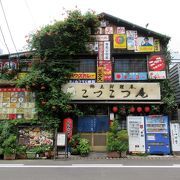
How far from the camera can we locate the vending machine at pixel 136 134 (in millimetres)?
15477

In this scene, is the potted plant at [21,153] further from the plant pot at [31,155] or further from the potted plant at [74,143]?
the potted plant at [74,143]

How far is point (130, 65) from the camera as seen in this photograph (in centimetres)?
1758

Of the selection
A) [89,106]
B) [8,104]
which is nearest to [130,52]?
[89,106]

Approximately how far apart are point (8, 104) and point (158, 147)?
9.83 meters

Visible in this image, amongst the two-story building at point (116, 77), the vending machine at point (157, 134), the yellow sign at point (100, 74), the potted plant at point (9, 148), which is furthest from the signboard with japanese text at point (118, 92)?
the potted plant at point (9, 148)

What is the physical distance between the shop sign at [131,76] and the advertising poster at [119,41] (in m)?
1.97

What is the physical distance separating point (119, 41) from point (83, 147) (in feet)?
25.3

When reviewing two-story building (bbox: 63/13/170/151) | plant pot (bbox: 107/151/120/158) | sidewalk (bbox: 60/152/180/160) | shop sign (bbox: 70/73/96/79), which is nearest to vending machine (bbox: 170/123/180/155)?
sidewalk (bbox: 60/152/180/160)

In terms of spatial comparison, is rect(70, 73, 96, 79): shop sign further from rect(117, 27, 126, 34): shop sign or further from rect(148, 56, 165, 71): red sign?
rect(148, 56, 165, 71): red sign

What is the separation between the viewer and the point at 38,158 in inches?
565

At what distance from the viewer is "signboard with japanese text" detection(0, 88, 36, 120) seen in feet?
53.1

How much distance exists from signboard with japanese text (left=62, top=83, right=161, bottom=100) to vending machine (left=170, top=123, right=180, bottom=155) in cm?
200

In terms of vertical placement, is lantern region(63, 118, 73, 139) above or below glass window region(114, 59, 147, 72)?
below

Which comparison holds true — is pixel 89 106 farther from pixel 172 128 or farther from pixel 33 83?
pixel 172 128
